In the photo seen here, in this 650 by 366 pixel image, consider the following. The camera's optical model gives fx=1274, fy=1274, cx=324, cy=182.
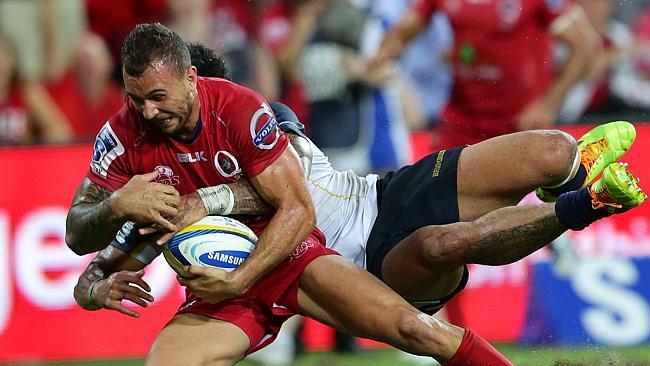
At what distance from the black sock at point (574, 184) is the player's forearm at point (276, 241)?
1.47 meters

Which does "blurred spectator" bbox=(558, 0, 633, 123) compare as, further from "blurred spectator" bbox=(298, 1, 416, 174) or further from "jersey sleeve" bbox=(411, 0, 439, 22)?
"jersey sleeve" bbox=(411, 0, 439, 22)

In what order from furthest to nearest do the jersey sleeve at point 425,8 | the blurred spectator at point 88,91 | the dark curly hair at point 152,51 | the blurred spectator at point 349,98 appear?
1. the blurred spectator at point 88,91
2. the blurred spectator at point 349,98
3. the jersey sleeve at point 425,8
4. the dark curly hair at point 152,51

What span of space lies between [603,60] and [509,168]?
5.76 meters

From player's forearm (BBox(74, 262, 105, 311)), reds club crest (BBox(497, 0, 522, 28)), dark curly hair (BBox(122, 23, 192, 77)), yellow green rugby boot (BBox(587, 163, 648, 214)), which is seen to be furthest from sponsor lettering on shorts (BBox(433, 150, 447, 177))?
reds club crest (BBox(497, 0, 522, 28))

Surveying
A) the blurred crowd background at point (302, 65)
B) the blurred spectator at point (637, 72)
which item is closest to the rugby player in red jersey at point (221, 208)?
the blurred crowd background at point (302, 65)

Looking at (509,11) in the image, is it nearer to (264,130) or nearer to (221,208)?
(264,130)

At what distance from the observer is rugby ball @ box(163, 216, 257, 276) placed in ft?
18.8

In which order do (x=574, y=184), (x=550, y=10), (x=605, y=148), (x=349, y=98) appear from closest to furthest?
1. (x=574, y=184)
2. (x=605, y=148)
3. (x=550, y=10)
4. (x=349, y=98)

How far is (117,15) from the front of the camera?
448 inches

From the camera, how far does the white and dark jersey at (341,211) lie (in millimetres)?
6672

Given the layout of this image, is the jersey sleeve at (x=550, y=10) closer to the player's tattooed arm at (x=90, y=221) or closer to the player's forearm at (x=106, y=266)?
the player's forearm at (x=106, y=266)

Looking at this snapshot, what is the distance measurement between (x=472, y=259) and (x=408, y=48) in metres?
5.16

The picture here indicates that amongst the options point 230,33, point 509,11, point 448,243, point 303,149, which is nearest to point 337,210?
point 303,149

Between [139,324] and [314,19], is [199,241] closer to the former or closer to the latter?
[139,324]
